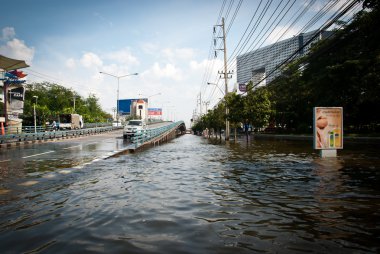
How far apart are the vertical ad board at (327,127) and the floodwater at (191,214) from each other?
6286mm

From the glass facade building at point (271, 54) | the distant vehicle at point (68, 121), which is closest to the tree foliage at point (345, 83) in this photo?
the glass facade building at point (271, 54)

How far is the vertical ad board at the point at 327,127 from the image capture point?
51.1 feet

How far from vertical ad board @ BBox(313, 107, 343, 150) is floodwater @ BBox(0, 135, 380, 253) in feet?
20.6

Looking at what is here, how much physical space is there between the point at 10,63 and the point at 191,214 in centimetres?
4808

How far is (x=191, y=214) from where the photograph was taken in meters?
5.51

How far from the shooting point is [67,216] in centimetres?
538

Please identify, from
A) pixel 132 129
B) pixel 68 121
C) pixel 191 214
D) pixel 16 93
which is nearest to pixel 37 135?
pixel 132 129

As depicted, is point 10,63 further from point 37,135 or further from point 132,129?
point 132,129

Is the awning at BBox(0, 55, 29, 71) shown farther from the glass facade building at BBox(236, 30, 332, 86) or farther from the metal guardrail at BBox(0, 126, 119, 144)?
the glass facade building at BBox(236, 30, 332, 86)

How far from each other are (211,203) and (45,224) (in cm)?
322

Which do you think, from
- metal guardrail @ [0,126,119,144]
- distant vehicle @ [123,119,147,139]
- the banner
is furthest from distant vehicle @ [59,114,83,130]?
distant vehicle @ [123,119,147,139]

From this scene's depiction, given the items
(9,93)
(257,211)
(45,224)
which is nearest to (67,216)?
(45,224)

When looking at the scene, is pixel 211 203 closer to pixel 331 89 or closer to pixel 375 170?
pixel 375 170

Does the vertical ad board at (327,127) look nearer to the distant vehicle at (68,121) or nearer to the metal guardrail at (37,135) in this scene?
the metal guardrail at (37,135)
